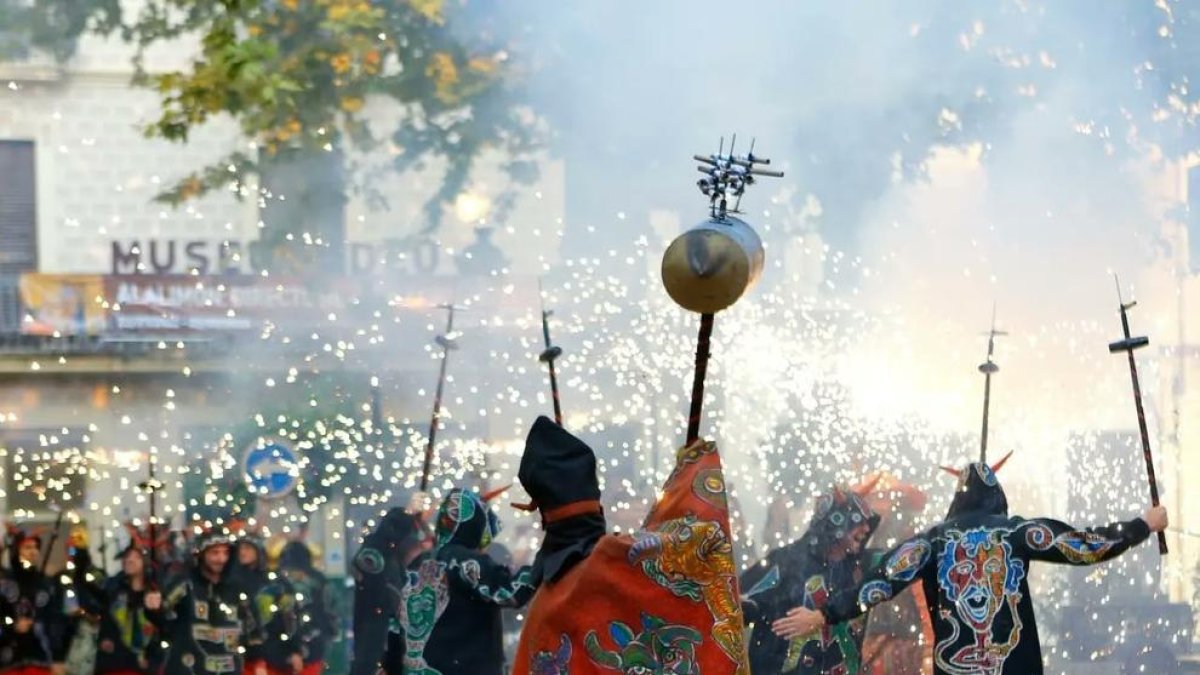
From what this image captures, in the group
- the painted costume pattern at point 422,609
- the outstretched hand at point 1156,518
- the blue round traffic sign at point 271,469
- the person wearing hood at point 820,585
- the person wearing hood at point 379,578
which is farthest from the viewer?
the blue round traffic sign at point 271,469

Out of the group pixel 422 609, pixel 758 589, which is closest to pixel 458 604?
pixel 422 609

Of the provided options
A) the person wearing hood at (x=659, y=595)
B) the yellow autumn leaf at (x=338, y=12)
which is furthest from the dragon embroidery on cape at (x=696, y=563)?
the yellow autumn leaf at (x=338, y=12)

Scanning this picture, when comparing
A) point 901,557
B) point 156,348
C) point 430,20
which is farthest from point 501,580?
point 156,348

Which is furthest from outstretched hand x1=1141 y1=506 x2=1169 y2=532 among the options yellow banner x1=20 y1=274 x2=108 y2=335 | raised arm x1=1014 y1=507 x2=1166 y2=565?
yellow banner x1=20 y1=274 x2=108 y2=335

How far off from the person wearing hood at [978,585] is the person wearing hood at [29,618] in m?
5.99

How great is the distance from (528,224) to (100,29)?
3.43 m

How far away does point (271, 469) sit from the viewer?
15031mm

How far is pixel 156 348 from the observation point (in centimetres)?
1641

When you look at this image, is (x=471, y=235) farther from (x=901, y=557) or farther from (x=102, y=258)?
(x=901, y=557)

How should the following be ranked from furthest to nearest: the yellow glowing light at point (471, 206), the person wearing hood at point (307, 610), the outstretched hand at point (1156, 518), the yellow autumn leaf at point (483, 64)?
the yellow glowing light at point (471, 206), the yellow autumn leaf at point (483, 64), the person wearing hood at point (307, 610), the outstretched hand at point (1156, 518)

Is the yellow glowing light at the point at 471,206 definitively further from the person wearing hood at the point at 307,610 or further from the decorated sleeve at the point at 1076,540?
the decorated sleeve at the point at 1076,540

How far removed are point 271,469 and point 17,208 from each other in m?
4.12

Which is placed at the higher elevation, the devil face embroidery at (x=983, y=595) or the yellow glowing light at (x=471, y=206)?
the yellow glowing light at (x=471, y=206)

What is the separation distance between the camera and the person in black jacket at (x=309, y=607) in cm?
1285
